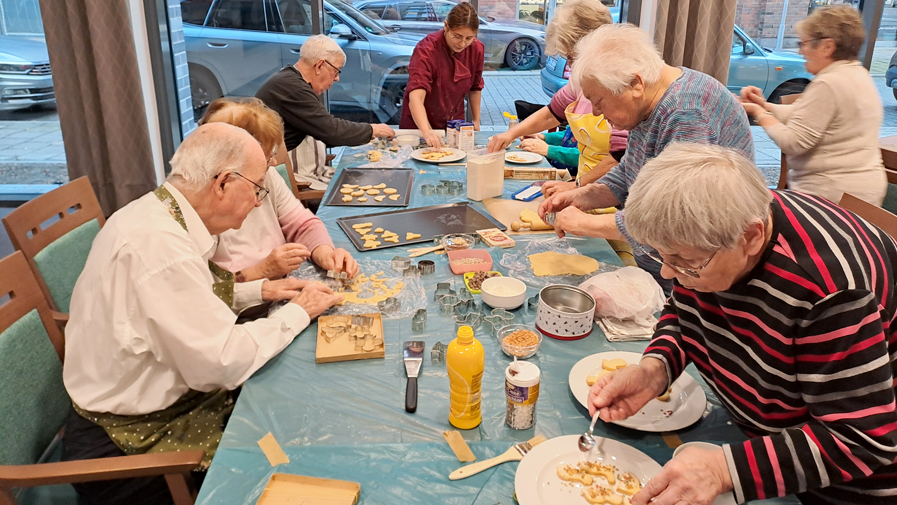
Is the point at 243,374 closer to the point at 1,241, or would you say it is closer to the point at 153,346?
the point at 153,346

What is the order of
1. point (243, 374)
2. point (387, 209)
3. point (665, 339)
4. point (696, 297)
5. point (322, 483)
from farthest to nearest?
point (387, 209) → point (243, 374) → point (665, 339) → point (696, 297) → point (322, 483)

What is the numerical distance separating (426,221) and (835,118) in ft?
6.58

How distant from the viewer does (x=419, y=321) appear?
1586 mm

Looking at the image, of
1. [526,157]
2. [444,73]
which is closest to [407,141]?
[444,73]

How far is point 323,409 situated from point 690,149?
90 cm

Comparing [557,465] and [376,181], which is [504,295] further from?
[376,181]

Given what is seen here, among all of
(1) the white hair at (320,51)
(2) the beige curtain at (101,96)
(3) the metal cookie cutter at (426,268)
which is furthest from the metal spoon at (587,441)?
(2) the beige curtain at (101,96)

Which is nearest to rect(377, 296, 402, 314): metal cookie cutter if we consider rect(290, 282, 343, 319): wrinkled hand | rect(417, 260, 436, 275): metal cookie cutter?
rect(290, 282, 343, 319): wrinkled hand

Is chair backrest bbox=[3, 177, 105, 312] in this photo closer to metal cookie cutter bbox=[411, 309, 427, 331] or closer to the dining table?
the dining table

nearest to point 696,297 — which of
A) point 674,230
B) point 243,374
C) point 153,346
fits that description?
point 674,230

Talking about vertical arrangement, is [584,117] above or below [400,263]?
above

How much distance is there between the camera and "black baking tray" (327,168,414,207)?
2.63m

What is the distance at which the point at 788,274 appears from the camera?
0.96 meters

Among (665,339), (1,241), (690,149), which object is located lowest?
(1,241)
